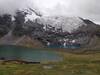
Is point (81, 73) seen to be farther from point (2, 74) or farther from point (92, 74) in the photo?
point (2, 74)

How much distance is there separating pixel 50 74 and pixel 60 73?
5529 mm

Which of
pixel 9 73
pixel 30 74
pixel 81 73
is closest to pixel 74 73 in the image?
pixel 81 73

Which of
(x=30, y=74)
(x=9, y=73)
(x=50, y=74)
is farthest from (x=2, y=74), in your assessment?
(x=50, y=74)

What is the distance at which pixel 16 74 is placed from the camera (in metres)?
118

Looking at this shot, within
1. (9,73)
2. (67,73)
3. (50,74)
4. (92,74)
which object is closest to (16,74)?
(9,73)

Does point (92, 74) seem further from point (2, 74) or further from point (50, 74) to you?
point (2, 74)

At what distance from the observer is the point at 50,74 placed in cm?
11588

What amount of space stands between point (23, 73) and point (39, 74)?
370 inches

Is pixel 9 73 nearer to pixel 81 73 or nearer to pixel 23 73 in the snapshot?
pixel 23 73

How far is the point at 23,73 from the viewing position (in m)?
121

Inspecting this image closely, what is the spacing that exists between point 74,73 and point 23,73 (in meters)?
24.5

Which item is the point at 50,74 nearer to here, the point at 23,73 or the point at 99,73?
the point at 23,73

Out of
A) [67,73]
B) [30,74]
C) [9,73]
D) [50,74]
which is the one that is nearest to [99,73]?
[67,73]

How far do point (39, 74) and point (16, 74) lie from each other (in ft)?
36.1
